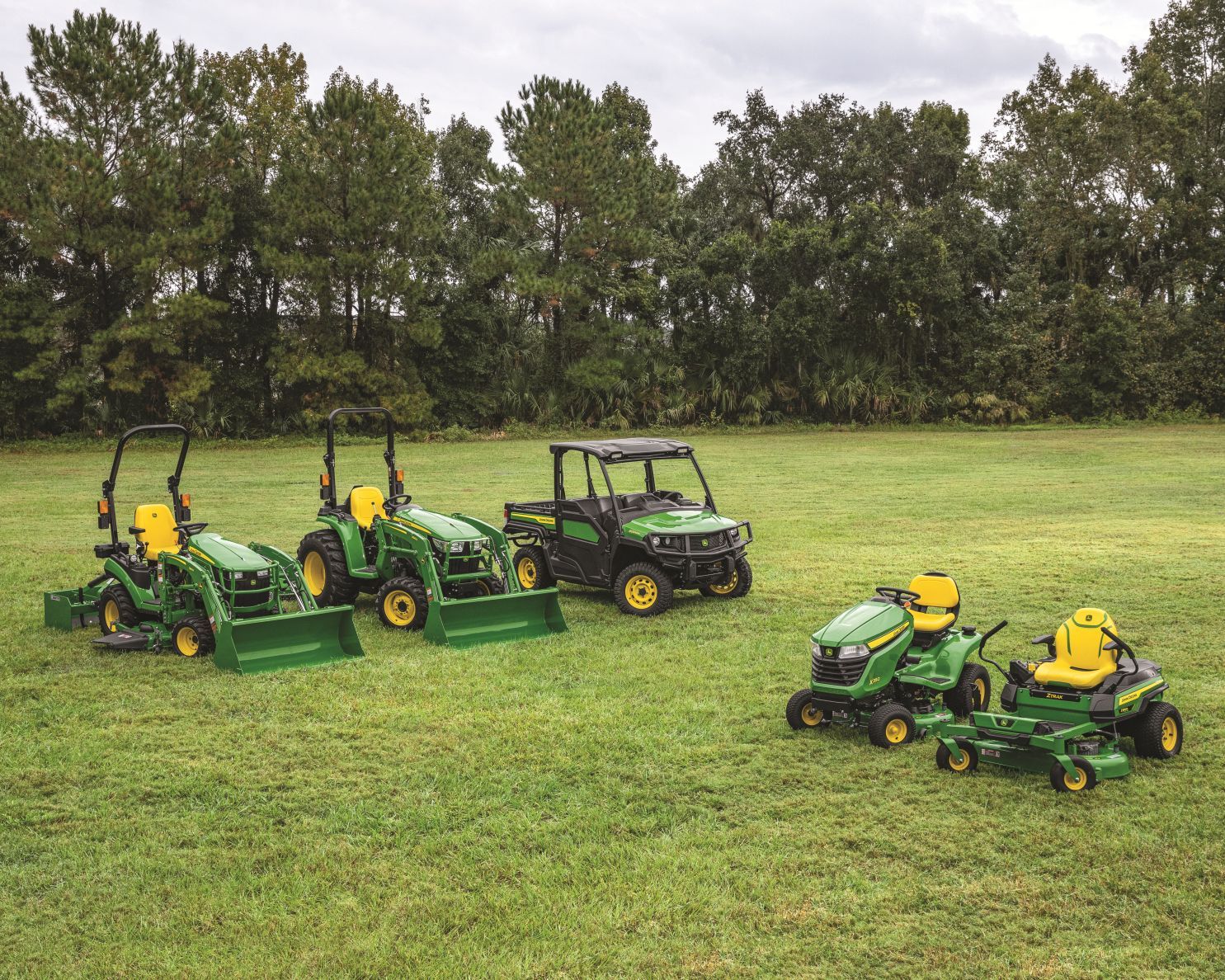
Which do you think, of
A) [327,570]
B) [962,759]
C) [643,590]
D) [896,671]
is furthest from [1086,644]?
[327,570]

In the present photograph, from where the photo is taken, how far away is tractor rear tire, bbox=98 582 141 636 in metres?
9.20

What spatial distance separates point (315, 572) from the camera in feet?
35.3

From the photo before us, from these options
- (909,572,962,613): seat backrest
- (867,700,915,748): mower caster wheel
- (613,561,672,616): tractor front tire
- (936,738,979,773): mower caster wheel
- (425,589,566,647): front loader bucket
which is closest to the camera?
(936,738,979,773): mower caster wheel

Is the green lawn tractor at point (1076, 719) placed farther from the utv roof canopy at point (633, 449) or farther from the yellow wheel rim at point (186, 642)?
the yellow wheel rim at point (186, 642)

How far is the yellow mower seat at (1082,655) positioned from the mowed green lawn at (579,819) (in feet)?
1.93

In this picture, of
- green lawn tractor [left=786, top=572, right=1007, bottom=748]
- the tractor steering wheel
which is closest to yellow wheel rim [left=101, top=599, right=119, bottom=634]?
green lawn tractor [left=786, top=572, right=1007, bottom=748]

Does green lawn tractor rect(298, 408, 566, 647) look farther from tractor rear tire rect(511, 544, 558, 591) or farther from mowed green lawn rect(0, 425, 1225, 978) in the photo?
tractor rear tire rect(511, 544, 558, 591)

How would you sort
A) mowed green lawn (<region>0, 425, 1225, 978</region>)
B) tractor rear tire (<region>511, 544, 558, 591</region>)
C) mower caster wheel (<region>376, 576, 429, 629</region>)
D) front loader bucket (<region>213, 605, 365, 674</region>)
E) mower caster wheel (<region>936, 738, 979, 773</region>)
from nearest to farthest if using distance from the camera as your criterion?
mowed green lawn (<region>0, 425, 1225, 978</region>) → mower caster wheel (<region>936, 738, 979, 773</region>) → front loader bucket (<region>213, 605, 365, 674</region>) → mower caster wheel (<region>376, 576, 429, 629</region>) → tractor rear tire (<region>511, 544, 558, 591</region>)

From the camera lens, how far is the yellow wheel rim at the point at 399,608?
9.66 metres

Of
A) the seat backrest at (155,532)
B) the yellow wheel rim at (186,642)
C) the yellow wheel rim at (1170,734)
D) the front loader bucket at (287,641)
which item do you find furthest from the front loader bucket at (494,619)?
the yellow wheel rim at (1170,734)

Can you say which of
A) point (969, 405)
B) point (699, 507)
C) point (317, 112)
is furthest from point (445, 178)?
point (699, 507)

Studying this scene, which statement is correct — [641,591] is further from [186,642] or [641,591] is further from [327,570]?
[186,642]

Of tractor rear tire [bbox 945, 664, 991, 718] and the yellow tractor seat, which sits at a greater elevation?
the yellow tractor seat

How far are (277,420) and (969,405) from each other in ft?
75.3
